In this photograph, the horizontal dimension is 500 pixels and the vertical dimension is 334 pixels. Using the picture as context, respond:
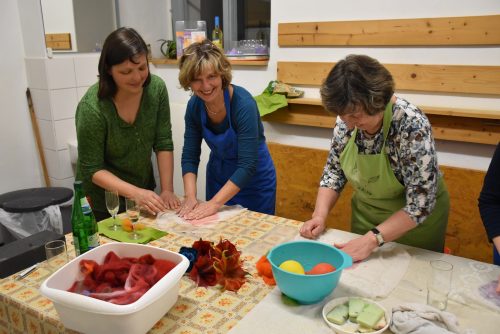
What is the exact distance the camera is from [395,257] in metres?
1.39

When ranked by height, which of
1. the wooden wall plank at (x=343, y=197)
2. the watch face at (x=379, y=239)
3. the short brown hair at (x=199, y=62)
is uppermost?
the short brown hair at (x=199, y=62)

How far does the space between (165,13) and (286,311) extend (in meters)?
3.27

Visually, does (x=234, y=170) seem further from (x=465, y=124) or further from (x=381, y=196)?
(x=465, y=124)

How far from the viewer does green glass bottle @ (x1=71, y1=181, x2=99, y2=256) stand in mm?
1379

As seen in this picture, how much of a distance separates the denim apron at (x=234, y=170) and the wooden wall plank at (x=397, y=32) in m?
1.08

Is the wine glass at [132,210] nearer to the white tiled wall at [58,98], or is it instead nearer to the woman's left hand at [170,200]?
the woman's left hand at [170,200]

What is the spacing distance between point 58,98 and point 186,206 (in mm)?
1707

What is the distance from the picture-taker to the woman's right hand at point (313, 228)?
1.55 metres

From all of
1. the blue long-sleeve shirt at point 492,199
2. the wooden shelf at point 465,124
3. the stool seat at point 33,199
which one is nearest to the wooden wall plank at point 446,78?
the wooden shelf at point 465,124

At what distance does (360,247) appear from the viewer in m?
1.39

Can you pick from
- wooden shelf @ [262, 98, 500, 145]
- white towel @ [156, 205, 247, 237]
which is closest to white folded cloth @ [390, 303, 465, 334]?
white towel @ [156, 205, 247, 237]

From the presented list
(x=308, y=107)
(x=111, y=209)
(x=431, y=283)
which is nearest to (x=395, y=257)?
(x=431, y=283)

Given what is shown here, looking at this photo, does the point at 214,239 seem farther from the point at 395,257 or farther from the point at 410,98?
the point at 410,98

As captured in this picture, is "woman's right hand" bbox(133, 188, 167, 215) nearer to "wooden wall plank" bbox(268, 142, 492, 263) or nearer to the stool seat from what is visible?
the stool seat
